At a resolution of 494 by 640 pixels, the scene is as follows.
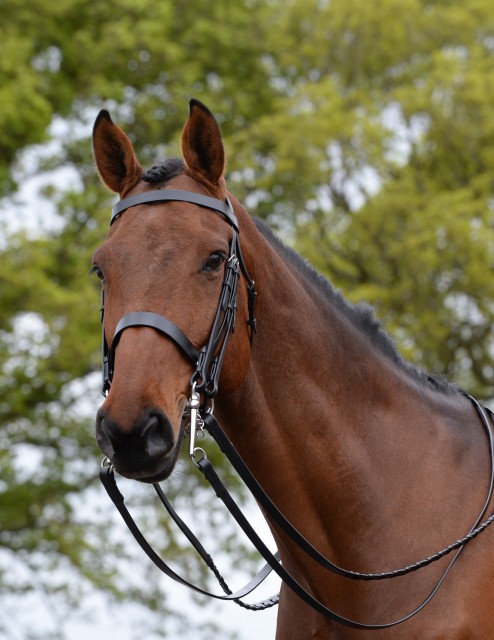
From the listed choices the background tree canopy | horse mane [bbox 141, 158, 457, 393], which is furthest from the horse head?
the background tree canopy

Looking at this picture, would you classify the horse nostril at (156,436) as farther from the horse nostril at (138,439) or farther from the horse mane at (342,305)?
the horse mane at (342,305)

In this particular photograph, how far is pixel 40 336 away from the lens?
14516 mm

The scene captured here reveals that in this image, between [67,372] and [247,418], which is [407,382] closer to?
[247,418]

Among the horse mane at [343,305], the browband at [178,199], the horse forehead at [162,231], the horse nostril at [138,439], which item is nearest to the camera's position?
the horse nostril at [138,439]

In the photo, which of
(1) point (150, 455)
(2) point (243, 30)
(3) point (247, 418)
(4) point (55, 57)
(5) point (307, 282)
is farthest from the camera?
(2) point (243, 30)

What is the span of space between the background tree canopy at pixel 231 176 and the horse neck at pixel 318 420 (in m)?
10.2

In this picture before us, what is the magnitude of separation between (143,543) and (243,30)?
1565cm

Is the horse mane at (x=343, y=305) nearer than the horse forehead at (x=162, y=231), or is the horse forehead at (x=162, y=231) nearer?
the horse forehead at (x=162, y=231)

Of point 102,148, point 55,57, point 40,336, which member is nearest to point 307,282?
point 102,148

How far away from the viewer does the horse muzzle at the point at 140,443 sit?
3.25 metres

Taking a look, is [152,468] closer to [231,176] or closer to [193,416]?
[193,416]

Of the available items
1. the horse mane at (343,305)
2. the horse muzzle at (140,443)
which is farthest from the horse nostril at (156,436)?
the horse mane at (343,305)

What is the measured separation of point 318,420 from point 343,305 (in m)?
0.58

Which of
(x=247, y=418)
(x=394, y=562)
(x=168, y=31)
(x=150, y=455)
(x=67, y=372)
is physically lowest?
(x=394, y=562)
